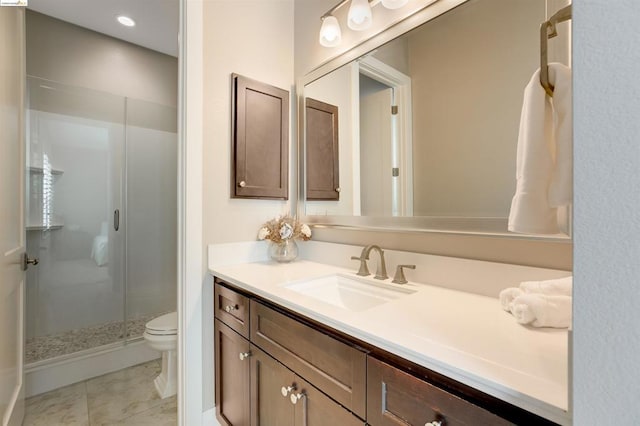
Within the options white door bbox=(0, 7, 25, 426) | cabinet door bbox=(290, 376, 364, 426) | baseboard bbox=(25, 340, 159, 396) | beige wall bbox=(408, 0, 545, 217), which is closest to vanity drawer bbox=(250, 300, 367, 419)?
cabinet door bbox=(290, 376, 364, 426)

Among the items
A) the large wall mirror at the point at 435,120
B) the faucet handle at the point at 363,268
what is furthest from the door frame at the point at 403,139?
the faucet handle at the point at 363,268

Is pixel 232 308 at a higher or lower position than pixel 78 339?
higher

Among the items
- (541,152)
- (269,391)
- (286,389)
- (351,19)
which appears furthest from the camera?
(351,19)

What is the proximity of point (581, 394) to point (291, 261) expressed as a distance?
4.51 ft

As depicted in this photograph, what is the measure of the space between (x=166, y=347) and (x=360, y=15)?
215 cm

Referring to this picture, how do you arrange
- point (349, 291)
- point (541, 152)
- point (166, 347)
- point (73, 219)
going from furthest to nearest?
1. point (73, 219)
2. point (166, 347)
3. point (349, 291)
4. point (541, 152)

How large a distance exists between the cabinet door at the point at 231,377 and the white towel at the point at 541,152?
106 centimetres

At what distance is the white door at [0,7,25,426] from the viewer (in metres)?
1.22

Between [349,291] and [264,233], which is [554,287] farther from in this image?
[264,233]

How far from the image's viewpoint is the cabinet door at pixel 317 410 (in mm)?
764

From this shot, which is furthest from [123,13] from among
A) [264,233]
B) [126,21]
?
[264,233]

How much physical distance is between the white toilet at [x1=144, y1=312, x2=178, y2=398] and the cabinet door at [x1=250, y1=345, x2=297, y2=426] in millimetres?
925

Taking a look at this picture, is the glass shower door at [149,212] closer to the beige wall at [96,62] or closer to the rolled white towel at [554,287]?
the beige wall at [96,62]

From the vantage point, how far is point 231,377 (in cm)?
129
